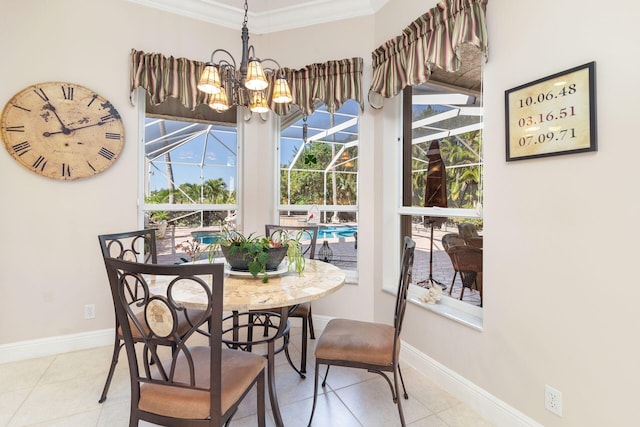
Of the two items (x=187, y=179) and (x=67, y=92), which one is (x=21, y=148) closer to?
(x=67, y=92)

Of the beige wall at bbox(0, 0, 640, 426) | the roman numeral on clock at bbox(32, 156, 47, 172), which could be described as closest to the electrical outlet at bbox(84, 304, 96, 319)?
the beige wall at bbox(0, 0, 640, 426)

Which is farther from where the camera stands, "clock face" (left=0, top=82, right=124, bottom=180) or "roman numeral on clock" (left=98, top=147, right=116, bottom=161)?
"roman numeral on clock" (left=98, top=147, right=116, bottom=161)

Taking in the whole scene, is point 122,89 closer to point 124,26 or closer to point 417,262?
point 124,26

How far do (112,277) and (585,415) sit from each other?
6.87ft

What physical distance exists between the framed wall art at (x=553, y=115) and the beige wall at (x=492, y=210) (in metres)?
0.05

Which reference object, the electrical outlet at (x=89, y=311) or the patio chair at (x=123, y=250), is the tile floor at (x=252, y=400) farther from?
the electrical outlet at (x=89, y=311)

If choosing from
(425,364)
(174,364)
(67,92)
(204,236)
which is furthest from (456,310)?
(67,92)

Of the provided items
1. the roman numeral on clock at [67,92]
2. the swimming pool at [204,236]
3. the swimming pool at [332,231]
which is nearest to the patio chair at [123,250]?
the swimming pool at [204,236]

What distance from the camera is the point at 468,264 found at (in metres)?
2.15

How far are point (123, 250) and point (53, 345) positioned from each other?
1.03 metres

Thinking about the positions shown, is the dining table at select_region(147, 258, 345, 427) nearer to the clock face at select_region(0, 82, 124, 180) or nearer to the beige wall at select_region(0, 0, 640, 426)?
the beige wall at select_region(0, 0, 640, 426)

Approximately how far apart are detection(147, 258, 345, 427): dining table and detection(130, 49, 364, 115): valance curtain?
1543 millimetres

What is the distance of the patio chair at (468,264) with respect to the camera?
207cm

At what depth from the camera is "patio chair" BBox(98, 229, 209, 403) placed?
1.94 m
